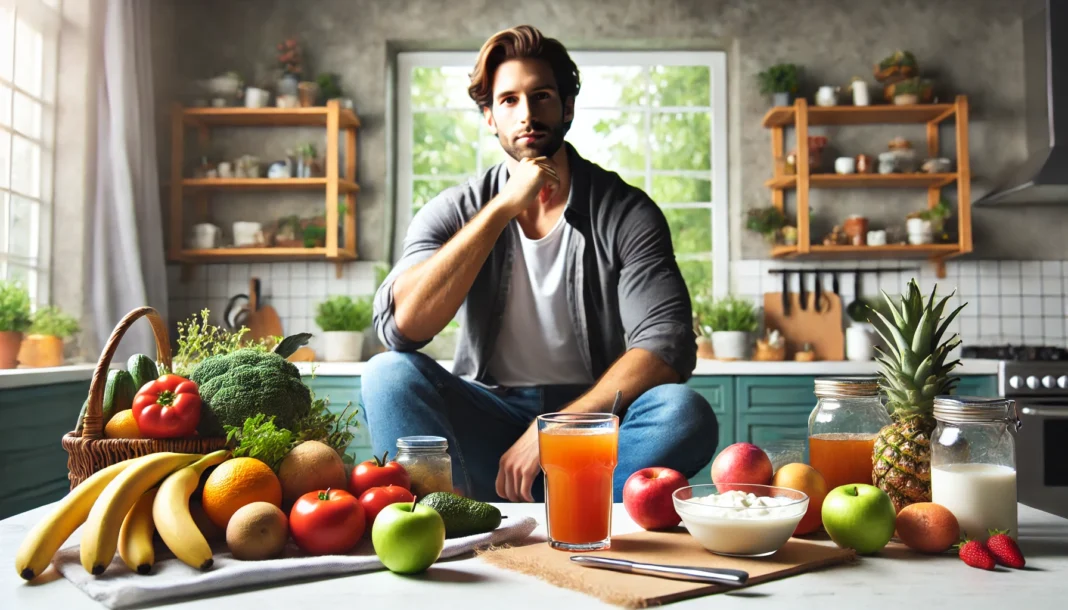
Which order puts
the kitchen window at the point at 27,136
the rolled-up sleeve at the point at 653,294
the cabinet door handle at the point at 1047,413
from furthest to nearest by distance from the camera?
the cabinet door handle at the point at 1047,413 → the kitchen window at the point at 27,136 → the rolled-up sleeve at the point at 653,294

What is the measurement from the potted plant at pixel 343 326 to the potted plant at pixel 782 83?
209 centimetres

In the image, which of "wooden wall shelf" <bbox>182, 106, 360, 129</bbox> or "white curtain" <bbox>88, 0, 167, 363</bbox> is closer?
"white curtain" <bbox>88, 0, 167, 363</bbox>

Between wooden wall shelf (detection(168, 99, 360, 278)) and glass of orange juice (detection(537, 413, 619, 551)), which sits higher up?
wooden wall shelf (detection(168, 99, 360, 278))

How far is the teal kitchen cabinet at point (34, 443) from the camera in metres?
2.24

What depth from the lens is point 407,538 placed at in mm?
864

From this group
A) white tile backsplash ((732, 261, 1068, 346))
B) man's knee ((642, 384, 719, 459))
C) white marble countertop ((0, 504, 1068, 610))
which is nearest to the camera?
white marble countertop ((0, 504, 1068, 610))

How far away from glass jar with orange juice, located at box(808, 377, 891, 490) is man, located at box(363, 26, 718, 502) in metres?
0.45

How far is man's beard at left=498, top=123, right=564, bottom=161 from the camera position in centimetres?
191

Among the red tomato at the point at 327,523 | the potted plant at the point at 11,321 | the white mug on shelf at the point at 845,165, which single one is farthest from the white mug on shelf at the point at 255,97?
the red tomato at the point at 327,523

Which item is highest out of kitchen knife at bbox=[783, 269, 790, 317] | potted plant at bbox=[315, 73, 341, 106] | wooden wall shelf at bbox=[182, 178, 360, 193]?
potted plant at bbox=[315, 73, 341, 106]

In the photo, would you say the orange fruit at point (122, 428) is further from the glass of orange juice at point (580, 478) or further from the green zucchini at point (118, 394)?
the glass of orange juice at point (580, 478)

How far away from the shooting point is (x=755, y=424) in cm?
328

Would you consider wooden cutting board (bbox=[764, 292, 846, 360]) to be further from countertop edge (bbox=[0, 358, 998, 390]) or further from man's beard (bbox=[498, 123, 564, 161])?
man's beard (bbox=[498, 123, 564, 161])

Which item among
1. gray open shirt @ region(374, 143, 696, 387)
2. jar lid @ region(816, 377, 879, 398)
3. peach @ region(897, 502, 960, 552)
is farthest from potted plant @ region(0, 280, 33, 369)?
peach @ region(897, 502, 960, 552)
